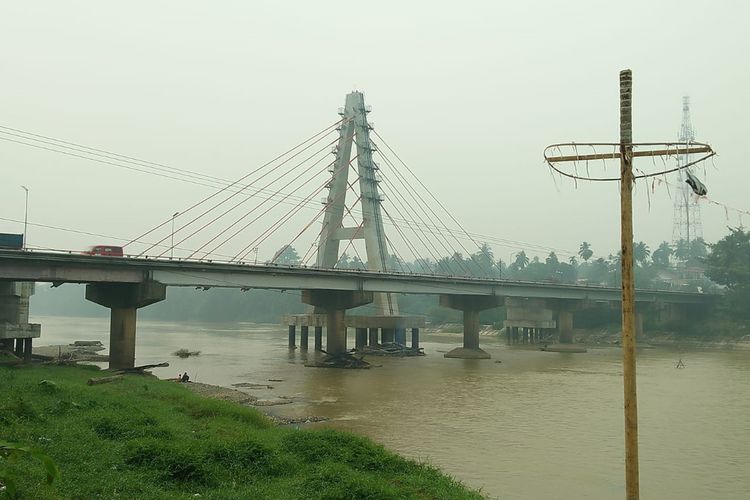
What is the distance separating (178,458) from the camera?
41.9ft

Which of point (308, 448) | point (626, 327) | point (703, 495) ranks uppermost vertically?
point (626, 327)

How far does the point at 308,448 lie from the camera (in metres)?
15.6

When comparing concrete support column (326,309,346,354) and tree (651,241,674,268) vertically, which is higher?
tree (651,241,674,268)

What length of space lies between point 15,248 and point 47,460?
33836 mm

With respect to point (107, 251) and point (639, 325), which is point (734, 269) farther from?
point (107, 251)

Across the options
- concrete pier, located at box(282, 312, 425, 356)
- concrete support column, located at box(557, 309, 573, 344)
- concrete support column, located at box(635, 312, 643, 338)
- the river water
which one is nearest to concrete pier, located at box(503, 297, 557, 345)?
concrete support column, located at box(557, 309, 573, 344)

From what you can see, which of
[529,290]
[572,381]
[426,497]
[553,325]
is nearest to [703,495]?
[426,497]

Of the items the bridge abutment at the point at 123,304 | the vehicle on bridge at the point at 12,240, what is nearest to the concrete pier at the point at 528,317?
the bridge abutment at the point at 123,304

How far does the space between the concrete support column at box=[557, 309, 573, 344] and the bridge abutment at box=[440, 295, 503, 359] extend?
1778 centimetres

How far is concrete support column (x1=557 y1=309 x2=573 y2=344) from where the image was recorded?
81.9 meters

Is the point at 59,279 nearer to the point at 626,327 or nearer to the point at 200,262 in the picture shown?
the point at 200,262

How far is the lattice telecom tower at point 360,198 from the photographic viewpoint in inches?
2347

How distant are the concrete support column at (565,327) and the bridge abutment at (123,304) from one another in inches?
2249

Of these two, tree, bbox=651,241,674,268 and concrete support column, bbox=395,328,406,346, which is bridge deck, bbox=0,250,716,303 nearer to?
concrete support column, bbox=395,328,406,346
